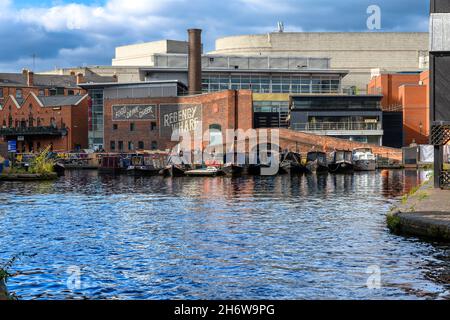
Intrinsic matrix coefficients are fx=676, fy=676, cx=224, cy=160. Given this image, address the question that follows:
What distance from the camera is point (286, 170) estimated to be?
245 feet

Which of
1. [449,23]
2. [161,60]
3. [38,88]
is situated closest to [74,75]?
[38,88]

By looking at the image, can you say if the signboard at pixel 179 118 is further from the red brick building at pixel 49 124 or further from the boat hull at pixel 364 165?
the boat hull at pixel 364 165

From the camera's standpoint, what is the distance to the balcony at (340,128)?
94375 mm

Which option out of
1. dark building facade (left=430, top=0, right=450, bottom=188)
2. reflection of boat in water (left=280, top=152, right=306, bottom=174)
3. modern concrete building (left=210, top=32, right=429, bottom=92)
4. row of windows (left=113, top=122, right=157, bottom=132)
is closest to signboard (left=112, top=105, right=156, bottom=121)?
row of windows (left=113, top=122, right=157, bottom=132)

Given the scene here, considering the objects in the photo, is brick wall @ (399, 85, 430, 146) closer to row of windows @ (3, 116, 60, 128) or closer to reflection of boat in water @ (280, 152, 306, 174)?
reflection of boat in water @ (280, 152, 306, 174)

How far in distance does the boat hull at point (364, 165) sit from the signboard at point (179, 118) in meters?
24.1

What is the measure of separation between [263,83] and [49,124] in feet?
115

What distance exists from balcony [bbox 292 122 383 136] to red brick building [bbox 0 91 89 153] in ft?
116

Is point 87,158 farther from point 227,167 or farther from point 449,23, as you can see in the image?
point 449,23

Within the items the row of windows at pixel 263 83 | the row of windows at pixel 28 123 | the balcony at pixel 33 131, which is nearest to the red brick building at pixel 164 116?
the balcony at pixel 33 131

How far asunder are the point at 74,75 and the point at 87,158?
46.4 metres

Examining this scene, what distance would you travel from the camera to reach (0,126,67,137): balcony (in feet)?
347

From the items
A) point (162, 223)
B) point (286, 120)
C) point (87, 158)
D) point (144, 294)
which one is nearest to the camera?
point (144, 294)

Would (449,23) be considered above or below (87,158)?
above
